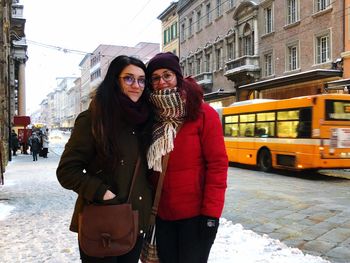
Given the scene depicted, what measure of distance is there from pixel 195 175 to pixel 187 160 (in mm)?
112

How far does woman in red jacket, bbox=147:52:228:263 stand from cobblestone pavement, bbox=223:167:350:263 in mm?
2992

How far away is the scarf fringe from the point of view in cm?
287

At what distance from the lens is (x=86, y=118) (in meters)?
2.74

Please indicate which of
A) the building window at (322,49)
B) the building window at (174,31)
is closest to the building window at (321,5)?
the building window at (322,49)

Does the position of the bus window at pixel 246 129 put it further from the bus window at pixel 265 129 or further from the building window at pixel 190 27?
the building window at pixel 190 27

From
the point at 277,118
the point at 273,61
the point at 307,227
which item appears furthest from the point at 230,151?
the point at 307,227

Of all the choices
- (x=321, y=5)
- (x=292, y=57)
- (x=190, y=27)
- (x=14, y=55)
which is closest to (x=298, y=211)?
(x=321, y=5)

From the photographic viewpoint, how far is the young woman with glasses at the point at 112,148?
104 inches

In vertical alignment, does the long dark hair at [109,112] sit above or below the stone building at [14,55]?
below

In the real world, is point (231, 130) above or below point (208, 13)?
below

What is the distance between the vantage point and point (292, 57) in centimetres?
2814

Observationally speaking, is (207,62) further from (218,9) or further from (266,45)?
(266,45)

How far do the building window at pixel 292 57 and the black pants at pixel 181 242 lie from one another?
84.7ft

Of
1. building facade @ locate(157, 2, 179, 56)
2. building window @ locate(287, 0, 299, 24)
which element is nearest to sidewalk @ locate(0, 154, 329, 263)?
building window @ locate(287, 0, 299, 24)
